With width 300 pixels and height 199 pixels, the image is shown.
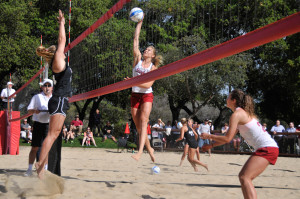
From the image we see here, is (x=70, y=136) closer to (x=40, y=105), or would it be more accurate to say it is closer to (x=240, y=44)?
(x=40, y=105)

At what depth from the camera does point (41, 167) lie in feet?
14.9

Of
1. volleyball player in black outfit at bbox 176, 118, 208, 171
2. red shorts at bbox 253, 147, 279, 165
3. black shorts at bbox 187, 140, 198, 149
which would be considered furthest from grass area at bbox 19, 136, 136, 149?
red shorts at bbox 253, 147, 279, 165

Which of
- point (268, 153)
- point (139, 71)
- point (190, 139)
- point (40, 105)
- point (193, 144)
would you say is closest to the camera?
point (268, 153)

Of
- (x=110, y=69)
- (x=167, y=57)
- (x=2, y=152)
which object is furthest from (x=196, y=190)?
(x=167, y=57)

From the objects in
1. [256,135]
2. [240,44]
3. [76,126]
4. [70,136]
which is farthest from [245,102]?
[76,126]

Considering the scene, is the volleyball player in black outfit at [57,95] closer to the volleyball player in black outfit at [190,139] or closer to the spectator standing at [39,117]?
the spectator standing at [39,117]

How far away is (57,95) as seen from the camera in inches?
179

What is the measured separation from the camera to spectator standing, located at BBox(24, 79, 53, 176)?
5.90 metres

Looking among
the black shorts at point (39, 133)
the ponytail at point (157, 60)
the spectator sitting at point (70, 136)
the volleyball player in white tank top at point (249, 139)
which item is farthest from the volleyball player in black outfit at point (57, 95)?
the spectator sitting at point (70, 136)

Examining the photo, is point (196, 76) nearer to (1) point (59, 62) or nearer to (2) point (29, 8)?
(2) point (29, 8)

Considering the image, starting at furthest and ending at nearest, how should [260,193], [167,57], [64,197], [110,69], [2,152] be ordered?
[167,57] → [110,69] → [2,152] → [260,193] → [64,197]

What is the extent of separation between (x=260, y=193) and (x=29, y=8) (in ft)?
64.4

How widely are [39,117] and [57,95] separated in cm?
162

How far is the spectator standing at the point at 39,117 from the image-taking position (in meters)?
5.90
